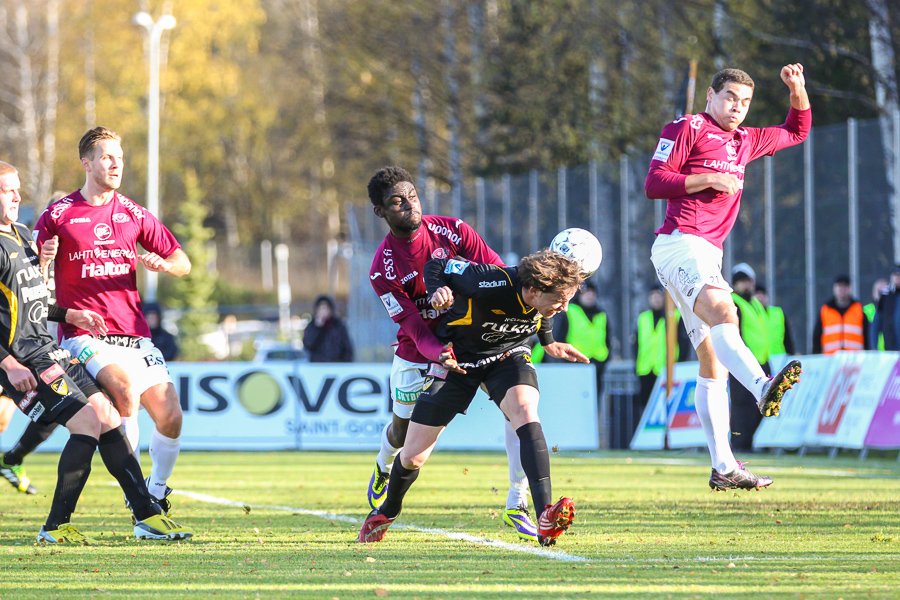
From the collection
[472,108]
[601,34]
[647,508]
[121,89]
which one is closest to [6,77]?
[121,89]

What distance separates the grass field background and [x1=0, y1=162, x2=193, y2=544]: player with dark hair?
0.24 m

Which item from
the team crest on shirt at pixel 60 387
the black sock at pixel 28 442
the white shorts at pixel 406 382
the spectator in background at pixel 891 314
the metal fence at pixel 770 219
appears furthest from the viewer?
the metal fence at pixel 770 219

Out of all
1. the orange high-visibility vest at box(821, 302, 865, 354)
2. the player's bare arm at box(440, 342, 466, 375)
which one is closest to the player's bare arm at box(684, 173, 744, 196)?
the player's bare arm at box(440, 342, 466, 375)

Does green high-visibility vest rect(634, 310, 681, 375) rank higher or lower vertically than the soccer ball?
lower

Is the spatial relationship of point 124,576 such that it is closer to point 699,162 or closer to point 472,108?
point 699,162

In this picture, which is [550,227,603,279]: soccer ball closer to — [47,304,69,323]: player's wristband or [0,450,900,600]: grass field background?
[0,450,900,600]: grass field background

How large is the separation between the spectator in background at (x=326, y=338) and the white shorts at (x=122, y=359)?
31.5 ft

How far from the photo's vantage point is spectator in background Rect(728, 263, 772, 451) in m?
14.7

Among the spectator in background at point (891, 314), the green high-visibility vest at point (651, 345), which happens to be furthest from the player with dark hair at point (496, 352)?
the green high-visibility vest at point (651, 345)

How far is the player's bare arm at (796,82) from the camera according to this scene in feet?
23.8

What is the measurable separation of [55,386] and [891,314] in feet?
35.2

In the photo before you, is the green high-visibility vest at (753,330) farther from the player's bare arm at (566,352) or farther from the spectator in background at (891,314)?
the player's bare arm at (566,352)

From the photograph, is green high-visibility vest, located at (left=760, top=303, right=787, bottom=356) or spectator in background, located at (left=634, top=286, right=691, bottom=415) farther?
spectator in background, located at (left=634, top=286, right=691, bottom=415)

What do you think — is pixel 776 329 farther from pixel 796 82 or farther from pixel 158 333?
→ pixel 796 82
